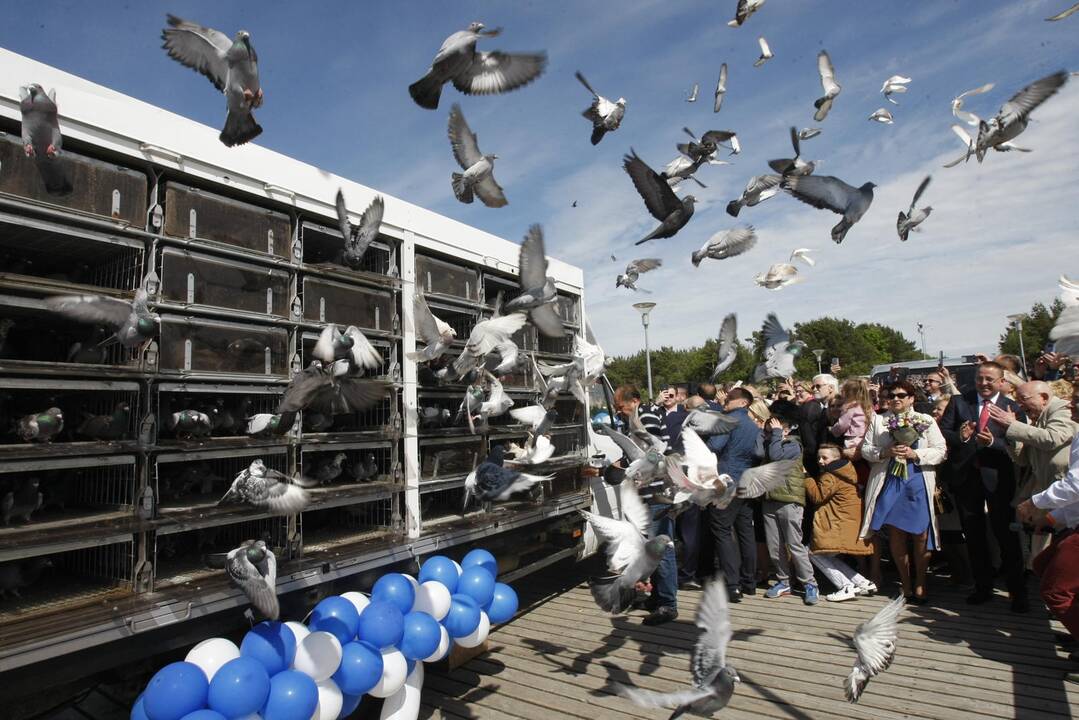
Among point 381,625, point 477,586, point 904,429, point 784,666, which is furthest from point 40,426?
point 904,429

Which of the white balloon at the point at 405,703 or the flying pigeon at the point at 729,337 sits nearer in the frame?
the white balloon at the point at 405,703

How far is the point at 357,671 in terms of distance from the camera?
11.1 feet

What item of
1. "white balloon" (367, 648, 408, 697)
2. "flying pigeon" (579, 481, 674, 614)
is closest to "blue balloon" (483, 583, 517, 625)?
"flying pigeon" (579, 481, 674, 614)

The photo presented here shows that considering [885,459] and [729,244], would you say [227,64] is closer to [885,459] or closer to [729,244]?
[729,244]

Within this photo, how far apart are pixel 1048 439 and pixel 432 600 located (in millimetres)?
4922

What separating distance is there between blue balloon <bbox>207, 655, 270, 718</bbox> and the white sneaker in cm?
542

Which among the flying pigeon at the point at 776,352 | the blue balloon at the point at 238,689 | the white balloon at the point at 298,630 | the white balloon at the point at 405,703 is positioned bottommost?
the white balloon at the point at 405,703

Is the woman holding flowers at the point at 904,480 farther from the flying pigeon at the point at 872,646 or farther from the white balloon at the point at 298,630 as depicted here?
the white balloon at the point at 298,630

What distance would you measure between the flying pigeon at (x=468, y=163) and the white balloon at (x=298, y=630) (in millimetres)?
3604

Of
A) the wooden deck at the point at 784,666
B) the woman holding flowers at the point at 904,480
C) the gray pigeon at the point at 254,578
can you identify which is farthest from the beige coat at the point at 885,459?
the gray pigeon at the point at 254,578

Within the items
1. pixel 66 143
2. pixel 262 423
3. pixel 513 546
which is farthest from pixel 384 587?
pixel 66 143

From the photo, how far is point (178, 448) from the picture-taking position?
11.0 feet

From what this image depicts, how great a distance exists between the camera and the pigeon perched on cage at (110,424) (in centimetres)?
350

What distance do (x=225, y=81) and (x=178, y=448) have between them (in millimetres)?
2306
